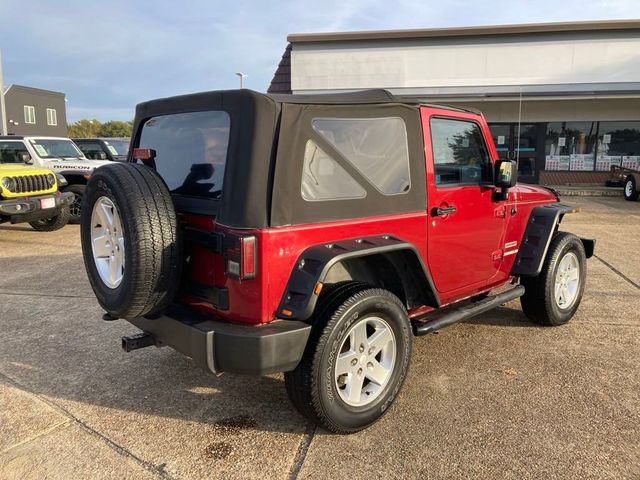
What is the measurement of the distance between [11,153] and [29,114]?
130ft

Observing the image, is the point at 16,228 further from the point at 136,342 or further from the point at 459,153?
the point at 459,153

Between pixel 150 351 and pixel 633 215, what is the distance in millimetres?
11993

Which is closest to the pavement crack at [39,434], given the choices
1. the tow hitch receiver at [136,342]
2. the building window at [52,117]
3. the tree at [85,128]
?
the tow hitch receiver at [136,342]

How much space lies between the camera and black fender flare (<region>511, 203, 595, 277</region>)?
4.21 metres

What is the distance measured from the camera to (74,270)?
6652 millimetres

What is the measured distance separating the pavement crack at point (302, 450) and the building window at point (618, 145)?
19209mm

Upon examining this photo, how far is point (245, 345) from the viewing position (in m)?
2.46

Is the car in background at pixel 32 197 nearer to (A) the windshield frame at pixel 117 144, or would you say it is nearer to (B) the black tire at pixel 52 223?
(B) the black tire at pixel 52 223

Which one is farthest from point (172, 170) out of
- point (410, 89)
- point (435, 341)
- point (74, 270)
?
point (410, 89)

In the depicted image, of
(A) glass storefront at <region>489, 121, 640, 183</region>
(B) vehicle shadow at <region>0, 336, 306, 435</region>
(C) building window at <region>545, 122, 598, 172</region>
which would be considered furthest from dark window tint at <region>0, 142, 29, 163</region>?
(C) building window at <region>545, 122, 598, 172</region>

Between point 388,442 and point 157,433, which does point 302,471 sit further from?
point 157,433

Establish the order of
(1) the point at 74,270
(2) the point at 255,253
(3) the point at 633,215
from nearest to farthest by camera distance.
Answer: (2) the point at 255,253 < (1) the point at 74,270 < (3) the point at 633,215

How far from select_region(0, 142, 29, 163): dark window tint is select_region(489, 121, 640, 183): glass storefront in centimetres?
1501

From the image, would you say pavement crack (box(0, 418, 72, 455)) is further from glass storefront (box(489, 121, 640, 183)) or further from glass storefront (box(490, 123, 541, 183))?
glass storefront (box(490, 123, 541, 183))
